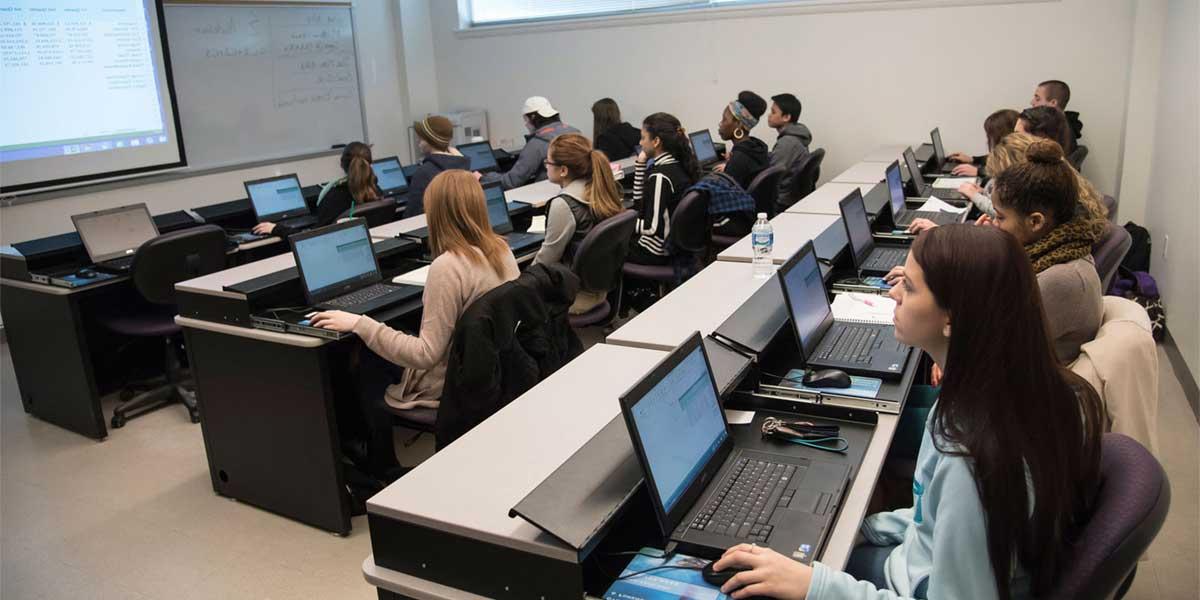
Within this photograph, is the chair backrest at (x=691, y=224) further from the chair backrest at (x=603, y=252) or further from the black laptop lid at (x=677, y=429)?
the black laptop lid at (x=677, y=429)

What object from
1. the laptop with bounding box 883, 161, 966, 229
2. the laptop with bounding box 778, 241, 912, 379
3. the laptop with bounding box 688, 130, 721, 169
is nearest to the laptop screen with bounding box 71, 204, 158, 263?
the laptop with bounding box 778, 241, 912, 379

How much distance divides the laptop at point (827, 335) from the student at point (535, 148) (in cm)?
362

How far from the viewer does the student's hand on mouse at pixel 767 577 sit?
1.26m

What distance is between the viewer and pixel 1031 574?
1240mm

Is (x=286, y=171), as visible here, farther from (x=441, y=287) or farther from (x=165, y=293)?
(x=441, y=287)

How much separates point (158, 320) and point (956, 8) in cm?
553

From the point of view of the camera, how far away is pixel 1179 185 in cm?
423

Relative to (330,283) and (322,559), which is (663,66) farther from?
(322,559)

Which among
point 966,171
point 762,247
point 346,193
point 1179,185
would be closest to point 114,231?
point 346,193

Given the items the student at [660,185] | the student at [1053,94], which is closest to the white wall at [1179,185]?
the student at [1053,94]

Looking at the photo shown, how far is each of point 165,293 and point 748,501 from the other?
3.06 m

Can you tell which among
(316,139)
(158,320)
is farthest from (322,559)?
(316,139)

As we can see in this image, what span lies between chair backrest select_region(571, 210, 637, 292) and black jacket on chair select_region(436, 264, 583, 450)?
2.86 feet

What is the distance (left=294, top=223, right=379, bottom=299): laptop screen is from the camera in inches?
115
